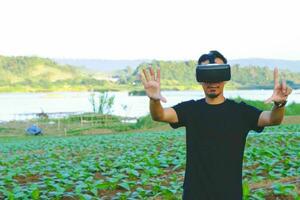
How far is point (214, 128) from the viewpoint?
4.11 meters

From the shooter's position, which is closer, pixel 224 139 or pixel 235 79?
pixel 224 139

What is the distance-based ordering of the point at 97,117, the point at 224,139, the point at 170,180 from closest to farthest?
1. the point at 224,139
2. the point at 170,180
3. the point at 97,117

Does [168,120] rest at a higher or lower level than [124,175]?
higher

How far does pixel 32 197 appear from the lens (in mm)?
8047

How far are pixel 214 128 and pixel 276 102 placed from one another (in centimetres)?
49

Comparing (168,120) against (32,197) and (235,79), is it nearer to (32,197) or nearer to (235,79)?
(32,197)

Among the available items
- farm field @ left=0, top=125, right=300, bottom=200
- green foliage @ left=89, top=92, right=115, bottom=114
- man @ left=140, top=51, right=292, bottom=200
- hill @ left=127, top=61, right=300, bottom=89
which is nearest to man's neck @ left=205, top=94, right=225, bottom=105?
man @ left=140, top=51, right=292, bottom=200

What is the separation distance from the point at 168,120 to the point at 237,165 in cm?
60

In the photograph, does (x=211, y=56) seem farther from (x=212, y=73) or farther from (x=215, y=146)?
(x=215, y=146)

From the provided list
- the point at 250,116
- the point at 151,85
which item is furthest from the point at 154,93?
the point at 250,116

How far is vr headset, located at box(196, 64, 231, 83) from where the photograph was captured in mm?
4020

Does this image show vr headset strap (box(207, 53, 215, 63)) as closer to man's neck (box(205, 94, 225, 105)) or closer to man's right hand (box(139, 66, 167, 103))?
man's neck (box(205, 94, 225, 105))

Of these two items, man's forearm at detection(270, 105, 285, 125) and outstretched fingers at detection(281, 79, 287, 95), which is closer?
outstretched fingers at detection(281, 79, 287, 95)

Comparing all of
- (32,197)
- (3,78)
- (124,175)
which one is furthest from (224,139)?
(3,78)
